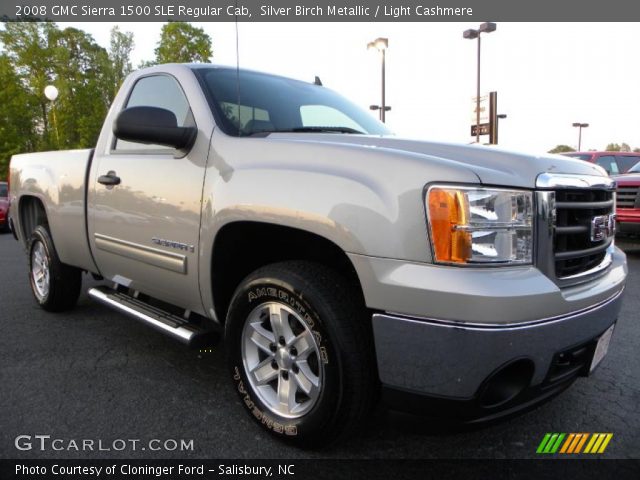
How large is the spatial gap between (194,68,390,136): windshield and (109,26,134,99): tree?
34.8 meters

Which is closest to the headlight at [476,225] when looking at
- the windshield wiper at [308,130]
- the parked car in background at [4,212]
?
the windshield wiper at [308,130]

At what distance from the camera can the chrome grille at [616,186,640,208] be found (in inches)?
263

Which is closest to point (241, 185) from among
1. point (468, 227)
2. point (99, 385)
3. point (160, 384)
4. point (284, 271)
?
point (284, 271)

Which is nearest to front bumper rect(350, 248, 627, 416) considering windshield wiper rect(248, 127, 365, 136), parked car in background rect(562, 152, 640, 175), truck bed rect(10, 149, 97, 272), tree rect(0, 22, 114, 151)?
windshield wiper rect(248, 127, 365, 136)

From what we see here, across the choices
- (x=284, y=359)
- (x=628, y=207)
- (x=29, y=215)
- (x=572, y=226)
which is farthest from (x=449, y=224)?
(x=628, y=207)

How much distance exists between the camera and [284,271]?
6.80ft

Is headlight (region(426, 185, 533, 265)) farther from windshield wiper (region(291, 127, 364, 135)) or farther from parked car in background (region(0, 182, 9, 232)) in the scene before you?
parked car in background (region(0, 182, 9, 232))

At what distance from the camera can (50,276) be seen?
4020 mm

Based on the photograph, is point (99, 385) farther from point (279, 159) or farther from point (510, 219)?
point (510, 219)

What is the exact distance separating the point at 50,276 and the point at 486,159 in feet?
12.2

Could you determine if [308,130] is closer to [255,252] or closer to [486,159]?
[255,252]

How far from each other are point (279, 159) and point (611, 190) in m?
1.59

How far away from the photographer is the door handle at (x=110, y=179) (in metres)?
2.99

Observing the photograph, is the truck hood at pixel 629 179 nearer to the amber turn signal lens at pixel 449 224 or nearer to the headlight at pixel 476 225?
the headlight at pixel 476 225
